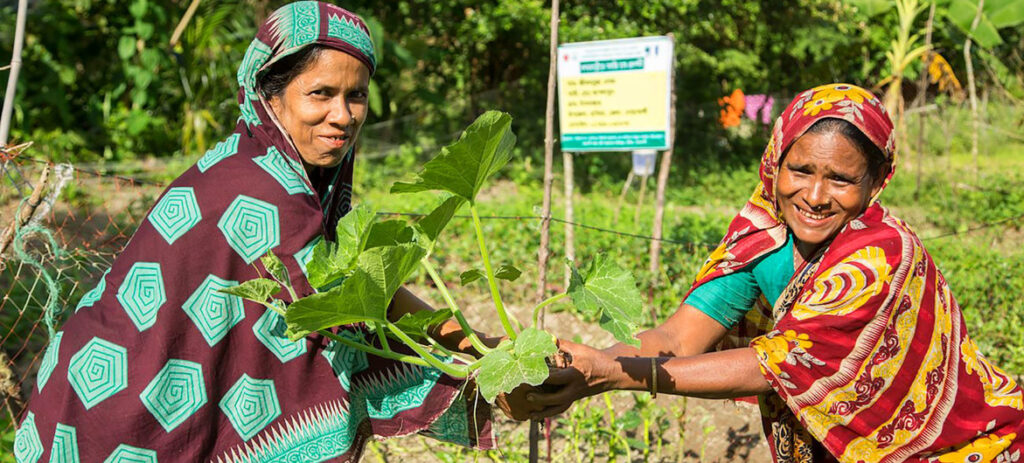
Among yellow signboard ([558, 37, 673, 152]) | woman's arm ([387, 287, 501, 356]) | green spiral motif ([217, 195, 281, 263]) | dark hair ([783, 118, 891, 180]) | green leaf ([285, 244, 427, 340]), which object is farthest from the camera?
yellow signboard ([558, 37, 673, 152])

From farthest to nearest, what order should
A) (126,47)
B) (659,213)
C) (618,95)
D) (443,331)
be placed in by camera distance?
(126,47) → (659,213) → (618,95) → (443,331)

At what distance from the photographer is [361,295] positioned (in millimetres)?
1387

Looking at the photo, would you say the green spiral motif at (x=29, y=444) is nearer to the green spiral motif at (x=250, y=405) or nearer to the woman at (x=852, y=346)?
the green spiral motif at (x=250, y=405)

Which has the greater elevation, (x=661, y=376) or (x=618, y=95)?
(x=618, y=95)

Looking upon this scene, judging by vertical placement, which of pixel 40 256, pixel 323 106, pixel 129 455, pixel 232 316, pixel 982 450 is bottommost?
pixel 40 256

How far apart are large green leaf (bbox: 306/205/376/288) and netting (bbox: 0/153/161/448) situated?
3.60ft

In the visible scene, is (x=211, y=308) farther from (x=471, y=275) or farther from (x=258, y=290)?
(x=471, y=275)

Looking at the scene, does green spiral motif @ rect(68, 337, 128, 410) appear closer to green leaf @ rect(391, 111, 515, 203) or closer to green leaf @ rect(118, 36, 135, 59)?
green leaf @ rect(391, 111, 515, 203)

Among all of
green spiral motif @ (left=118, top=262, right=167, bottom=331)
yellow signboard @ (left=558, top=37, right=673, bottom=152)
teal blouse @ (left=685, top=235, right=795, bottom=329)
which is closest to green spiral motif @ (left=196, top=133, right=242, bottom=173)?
green spiral motif @ (left=118, top=262, right=167, bottom=331)

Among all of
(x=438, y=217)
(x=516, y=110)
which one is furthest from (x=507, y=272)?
(x=516, y=110)

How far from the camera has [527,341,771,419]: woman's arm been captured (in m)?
1.72

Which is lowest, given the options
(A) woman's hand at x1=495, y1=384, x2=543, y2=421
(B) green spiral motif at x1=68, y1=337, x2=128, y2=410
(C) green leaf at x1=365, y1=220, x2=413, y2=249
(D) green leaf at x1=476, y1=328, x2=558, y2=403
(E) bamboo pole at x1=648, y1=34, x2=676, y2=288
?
(E) bamboo pole at x1=648, y1=34, x2=676, y2=288

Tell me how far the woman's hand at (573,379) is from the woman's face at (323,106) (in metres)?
0.61

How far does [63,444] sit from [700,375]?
121cm
